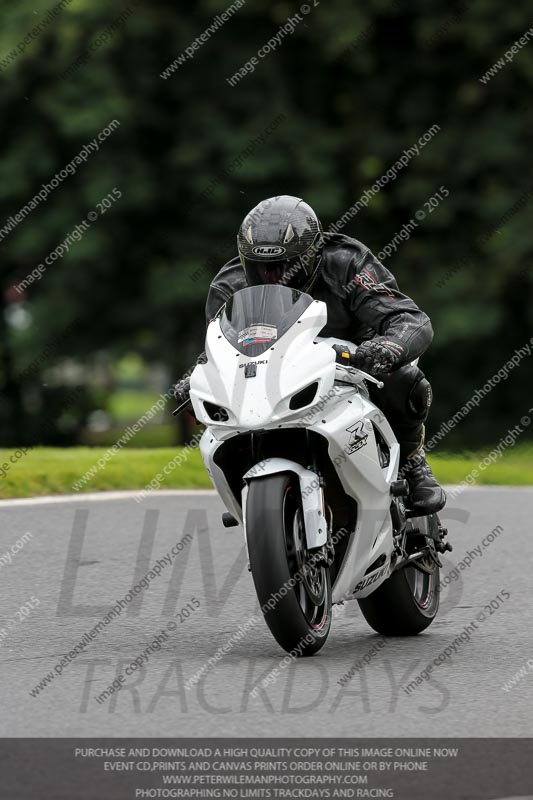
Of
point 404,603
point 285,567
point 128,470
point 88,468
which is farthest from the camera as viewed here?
point 128,470

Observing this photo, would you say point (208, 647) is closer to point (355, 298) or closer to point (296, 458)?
point (296, 458)

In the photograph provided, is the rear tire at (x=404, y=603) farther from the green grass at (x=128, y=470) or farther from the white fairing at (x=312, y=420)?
the green grass at (x=128, y=470)

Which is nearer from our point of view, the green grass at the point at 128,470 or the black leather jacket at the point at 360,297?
the black leather jacket at the point at 360,297

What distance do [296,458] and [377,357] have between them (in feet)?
1.71

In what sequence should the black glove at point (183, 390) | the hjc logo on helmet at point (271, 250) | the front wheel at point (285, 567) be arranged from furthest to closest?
the black glove at point (183, 390) → the hjc logo on helmet at point (271, 250) → the front wheel at point (285, 567)

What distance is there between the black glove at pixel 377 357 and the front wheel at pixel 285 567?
0.57 meters

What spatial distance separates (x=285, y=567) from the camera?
5859 millimetres

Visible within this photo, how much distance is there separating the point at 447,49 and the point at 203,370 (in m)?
17.5

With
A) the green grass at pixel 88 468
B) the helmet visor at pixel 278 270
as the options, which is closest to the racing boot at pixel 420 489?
the helmet visor at pixel 278 270
